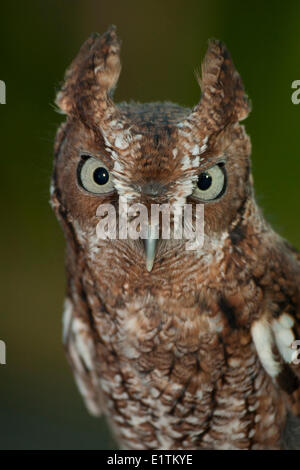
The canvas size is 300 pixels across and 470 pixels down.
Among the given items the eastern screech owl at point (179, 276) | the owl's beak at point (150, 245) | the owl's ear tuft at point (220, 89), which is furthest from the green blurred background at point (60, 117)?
the owl's beak at point (150, 245)

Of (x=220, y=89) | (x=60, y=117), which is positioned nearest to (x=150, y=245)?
(x=220, y=89)

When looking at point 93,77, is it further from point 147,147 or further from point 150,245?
point 150,245

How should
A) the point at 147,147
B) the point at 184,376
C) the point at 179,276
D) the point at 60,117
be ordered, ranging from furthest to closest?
1. the point at 60,117
2. the point at 184,376
3. the point at 179,276
4. the point at 147,147

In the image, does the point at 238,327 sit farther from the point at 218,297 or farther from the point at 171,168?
the point at 171,168

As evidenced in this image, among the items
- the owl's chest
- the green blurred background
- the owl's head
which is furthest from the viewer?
the green blurred background

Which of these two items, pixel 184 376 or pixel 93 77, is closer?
pixel 93 77

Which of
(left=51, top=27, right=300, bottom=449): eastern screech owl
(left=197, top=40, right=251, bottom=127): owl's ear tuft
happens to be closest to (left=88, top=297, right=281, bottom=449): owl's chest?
(left=51, top=27, right=300, bottom=449): eastern screech owl

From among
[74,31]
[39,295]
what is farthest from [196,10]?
[39,295]

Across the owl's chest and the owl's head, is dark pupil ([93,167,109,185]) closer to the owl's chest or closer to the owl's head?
the owl's head

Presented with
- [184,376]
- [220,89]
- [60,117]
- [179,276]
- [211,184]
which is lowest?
[184,376]
